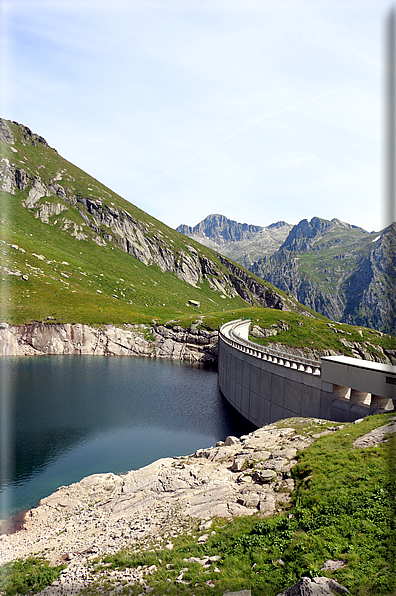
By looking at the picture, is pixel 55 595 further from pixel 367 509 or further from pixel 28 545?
pixel 367 509

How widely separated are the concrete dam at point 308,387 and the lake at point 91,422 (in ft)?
15.9

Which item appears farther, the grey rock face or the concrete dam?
the concrete dam

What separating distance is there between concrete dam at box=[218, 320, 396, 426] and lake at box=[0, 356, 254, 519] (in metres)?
4.84

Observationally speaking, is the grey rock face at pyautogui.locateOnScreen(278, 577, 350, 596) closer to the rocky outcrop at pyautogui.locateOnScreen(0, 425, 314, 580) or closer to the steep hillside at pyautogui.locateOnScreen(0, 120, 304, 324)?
the rocky outcrop at pyautogui.locateOnScreen(0, 425, 314, 580)

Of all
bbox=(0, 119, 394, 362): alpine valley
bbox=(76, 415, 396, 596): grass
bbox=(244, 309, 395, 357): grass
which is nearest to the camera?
bbox=(76, 415, 396, 596): grass

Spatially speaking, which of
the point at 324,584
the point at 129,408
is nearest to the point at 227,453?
the point at 324,584

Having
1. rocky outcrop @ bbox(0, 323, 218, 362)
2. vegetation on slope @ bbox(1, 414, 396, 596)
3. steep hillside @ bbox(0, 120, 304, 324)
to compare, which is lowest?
rocky outcrop @ bbox(0, 323, 218, 362)

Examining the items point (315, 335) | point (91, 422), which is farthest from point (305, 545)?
point (315, 335)

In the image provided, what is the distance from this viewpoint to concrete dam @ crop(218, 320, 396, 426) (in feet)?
92.9

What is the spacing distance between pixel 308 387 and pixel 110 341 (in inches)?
3023

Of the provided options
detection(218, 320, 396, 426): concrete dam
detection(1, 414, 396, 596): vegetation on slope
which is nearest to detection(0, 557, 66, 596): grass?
detection(1, 414, 396, 596): vegetation on slope

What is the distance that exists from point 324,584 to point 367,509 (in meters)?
4.57

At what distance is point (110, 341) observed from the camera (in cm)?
10338

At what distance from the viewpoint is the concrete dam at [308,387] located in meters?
28.3
